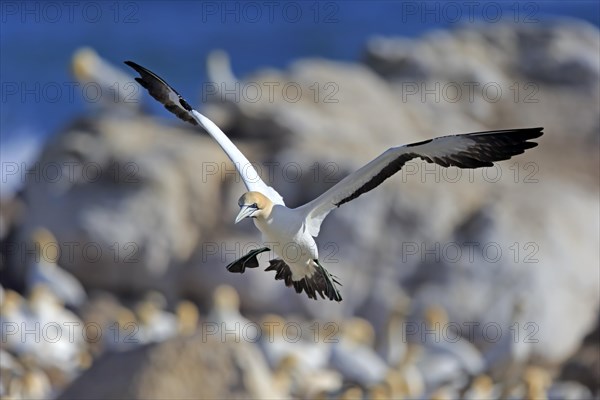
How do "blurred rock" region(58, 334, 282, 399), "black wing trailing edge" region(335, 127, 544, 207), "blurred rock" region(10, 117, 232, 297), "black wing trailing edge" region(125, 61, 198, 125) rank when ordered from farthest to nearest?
"blurred rock" region(10, 117, 232, 297), "blurred rock" region(58, 334, 282, 399), "black wing trailing edge" region(125, 61, 198, 125), "black wing trailing edge" region(335, 127, 544, 207)

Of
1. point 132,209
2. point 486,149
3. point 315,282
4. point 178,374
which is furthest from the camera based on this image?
point 132,209

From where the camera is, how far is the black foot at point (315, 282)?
6.25 metres

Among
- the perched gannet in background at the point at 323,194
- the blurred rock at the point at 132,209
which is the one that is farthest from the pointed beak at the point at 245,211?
the blurred rock at the point at 132,209

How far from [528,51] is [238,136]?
422 centimetres

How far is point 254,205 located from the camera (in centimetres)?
597

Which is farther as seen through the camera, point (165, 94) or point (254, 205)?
point (165, 94)

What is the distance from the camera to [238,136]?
15227mm

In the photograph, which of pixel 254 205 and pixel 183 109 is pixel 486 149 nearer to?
pixel 254 205

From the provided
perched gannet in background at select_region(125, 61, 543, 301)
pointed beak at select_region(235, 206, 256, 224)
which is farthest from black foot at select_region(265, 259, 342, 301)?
pointed beak at select_region(235, 206, 256, 224)

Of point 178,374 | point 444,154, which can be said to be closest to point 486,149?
point 444,154

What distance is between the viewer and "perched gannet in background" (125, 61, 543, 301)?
19.1 feet

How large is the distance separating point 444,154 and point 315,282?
35.8 inches

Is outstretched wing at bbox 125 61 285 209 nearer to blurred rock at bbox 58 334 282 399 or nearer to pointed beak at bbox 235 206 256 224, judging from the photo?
pointed beak at bbox 235 206 256 224

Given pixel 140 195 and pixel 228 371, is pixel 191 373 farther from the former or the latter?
pixel 140 195
